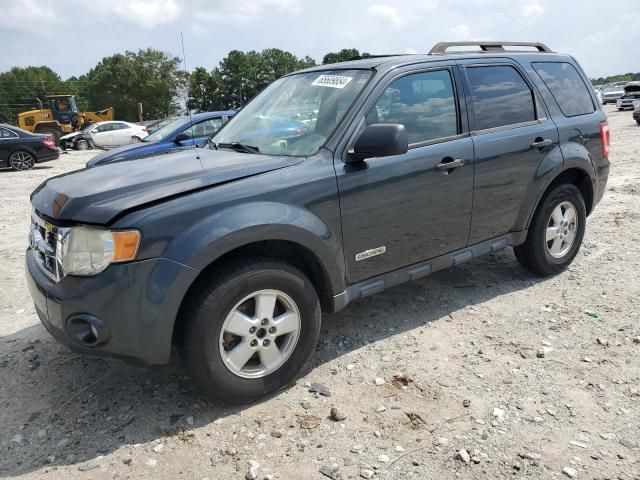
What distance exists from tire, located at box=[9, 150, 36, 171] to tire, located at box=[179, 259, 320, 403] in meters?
15.3

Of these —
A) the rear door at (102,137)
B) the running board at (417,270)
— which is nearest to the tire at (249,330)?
the running board at (417,270)

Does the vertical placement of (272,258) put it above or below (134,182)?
below

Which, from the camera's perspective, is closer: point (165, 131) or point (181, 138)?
point (181, 138)

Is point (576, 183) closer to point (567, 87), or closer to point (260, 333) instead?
point (567, 87)

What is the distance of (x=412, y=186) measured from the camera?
3.56 m

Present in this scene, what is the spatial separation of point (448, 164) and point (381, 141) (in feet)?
2.68

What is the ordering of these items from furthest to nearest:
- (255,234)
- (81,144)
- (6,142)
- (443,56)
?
1. (81,144)
2. (6,142)
3. (443,56)
4. (255,234)

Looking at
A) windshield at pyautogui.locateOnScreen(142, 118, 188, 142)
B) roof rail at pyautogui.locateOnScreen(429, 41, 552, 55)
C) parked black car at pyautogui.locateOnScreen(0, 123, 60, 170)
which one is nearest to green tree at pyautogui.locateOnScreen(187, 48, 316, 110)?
parked black car at pyautogui.locateOnScreen(0, 123, 60, 170)

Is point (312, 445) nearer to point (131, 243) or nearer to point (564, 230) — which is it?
point (131, 243)

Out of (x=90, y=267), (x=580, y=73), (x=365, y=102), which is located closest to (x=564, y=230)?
(x=580, y=73)

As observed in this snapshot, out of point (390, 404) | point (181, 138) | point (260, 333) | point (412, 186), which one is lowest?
point (390, 404)

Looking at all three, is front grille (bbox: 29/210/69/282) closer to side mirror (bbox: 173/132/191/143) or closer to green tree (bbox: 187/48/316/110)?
side mirror (bbox: 173/132/191/143)

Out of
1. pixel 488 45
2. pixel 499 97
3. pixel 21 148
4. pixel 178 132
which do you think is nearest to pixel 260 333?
pixel 499 97

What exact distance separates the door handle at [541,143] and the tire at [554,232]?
44cm
